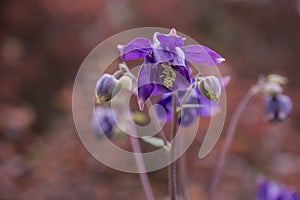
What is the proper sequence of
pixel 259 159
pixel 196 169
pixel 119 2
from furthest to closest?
pixel 119 2 < pixel 259 159 < pixel 196 169

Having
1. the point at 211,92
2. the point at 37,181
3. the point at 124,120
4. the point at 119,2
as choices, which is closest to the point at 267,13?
the point at 119,2

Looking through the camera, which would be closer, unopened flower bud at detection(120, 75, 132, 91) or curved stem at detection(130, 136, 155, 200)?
unopened flower bud at detection(120, 75, 132, 91)

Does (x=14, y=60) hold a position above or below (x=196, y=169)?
above

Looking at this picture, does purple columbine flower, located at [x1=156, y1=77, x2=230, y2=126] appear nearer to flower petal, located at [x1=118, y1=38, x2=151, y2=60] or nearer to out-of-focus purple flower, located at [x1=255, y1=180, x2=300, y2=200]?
flower petal, located at [x1=118, y1=38, x2=151, y2=60]

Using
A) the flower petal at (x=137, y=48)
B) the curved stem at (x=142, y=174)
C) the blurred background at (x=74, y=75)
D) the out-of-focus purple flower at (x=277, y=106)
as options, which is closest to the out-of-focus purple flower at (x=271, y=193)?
the out-of-focus purple flower at (x=277, y=106)

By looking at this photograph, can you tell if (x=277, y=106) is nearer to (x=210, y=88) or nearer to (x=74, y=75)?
(x=210, y=88)

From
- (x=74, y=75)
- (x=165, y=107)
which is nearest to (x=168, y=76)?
(x=165, y=107)

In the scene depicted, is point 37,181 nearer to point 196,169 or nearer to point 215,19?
point 196,169

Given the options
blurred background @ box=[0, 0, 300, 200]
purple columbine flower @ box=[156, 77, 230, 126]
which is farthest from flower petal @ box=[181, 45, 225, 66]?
blurred background @ box=[0, 0, 300, 200]
